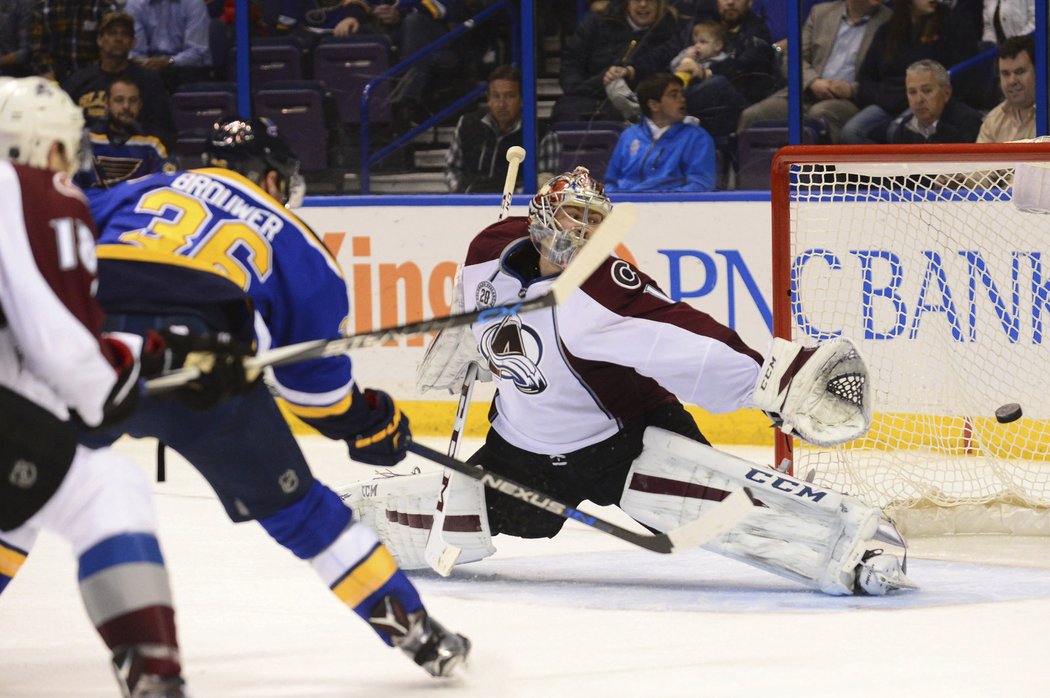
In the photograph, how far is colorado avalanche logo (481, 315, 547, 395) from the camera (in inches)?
139

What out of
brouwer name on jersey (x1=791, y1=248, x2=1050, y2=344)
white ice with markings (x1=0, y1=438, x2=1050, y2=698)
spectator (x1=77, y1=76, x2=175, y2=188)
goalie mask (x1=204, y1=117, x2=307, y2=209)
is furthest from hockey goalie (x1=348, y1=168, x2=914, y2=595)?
spectator (x1=77, y1=76, x2=175, y2=188)

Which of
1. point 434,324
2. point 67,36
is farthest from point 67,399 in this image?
point 67,36

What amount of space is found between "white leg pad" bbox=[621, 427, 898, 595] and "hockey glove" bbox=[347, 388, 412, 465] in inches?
27.8

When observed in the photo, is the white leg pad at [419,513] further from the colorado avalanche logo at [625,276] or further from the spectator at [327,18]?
the spectator at [327,18]

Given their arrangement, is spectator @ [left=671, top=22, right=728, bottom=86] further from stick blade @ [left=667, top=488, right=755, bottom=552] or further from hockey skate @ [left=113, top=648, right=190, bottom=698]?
hockey skate @ [left=113, top=648, right=190, bottom=698]

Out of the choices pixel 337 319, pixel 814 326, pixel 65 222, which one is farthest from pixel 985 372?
pixel 65 222

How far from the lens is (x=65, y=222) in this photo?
208cm

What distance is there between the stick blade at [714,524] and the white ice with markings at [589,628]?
0.19 metres

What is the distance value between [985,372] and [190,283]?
271 centimetres

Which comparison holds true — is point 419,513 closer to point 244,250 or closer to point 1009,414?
point 244,250

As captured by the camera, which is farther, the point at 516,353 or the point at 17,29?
the point at 17,29

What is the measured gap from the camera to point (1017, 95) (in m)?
5.20

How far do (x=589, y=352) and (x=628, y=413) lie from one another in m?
0.21

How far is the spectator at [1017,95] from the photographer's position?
204 inches
